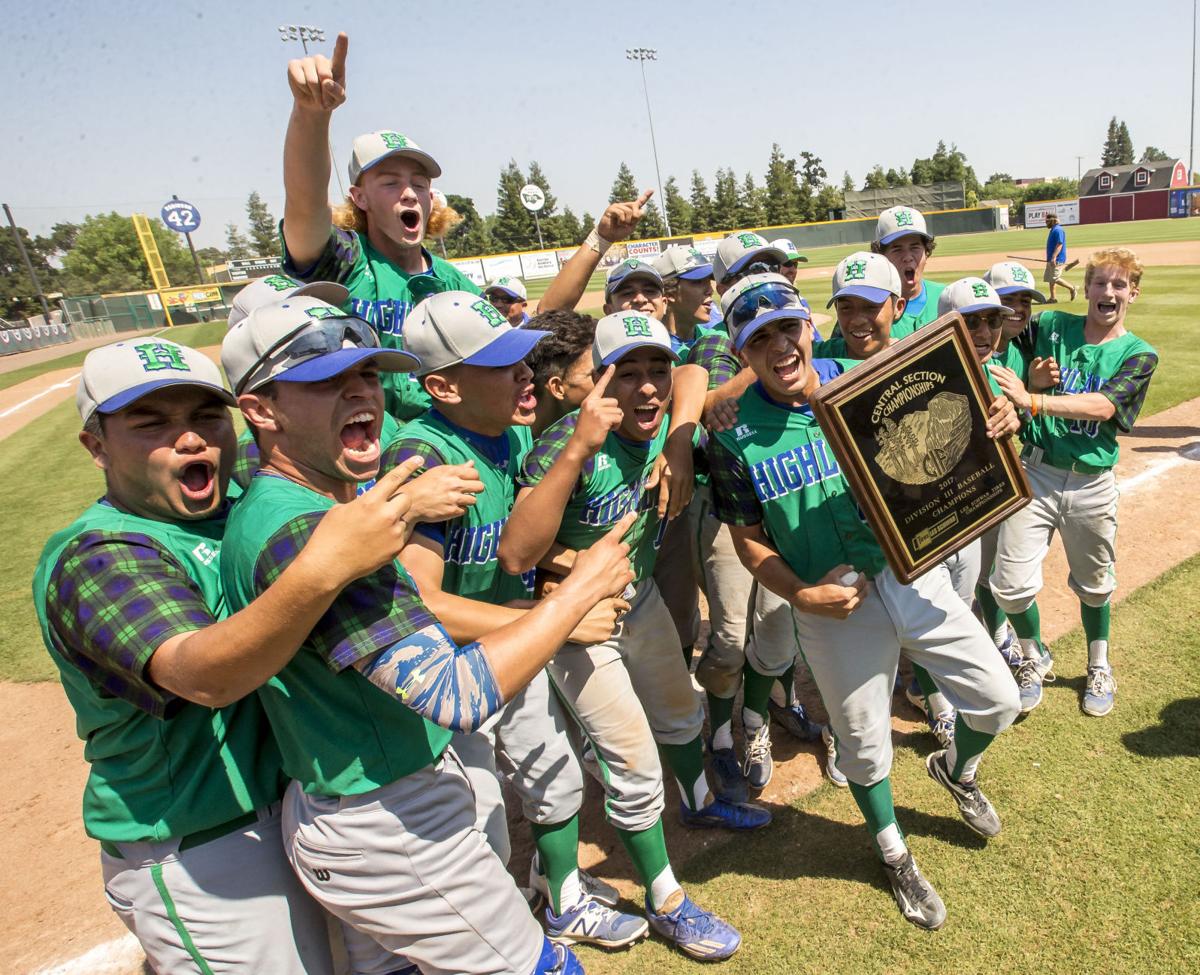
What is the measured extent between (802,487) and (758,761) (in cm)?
177

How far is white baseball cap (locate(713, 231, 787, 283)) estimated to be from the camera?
456cm

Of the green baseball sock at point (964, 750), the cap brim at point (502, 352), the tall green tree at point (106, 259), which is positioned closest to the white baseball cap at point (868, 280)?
the cap brim at point (502, 352)

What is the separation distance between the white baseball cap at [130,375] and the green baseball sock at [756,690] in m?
3.00

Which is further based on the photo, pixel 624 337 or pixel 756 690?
pixel 756 690

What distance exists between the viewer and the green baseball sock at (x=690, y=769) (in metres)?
3.57

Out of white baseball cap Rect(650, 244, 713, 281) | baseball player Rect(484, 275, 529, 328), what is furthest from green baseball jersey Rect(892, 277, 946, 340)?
baseball player Rect(484, 275, 529, 328)

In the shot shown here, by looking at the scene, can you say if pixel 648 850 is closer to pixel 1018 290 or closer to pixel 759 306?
pixel 759 306

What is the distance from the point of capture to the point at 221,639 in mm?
1622

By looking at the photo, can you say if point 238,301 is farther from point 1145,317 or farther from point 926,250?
point 1145,317

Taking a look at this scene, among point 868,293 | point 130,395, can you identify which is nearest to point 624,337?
point 868,293

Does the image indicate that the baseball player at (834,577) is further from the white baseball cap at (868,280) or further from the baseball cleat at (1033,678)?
the baseball cleat at (1033,678)

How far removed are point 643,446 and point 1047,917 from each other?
7.91ft

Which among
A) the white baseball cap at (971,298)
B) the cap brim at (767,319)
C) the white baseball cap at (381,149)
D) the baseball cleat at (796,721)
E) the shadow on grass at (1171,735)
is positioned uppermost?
the white baseball cap at (381,149)

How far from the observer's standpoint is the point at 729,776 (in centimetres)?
395
